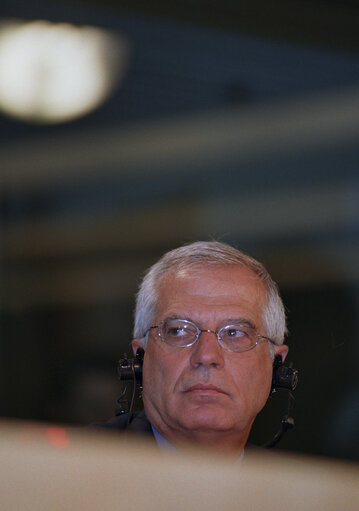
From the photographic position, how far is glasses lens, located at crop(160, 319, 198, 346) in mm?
1592

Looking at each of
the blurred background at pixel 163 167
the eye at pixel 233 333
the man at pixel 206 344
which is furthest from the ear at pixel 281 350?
the blurred background at pixel 163 167

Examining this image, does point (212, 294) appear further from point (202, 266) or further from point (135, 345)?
point (135, 345)

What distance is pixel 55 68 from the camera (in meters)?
3.14

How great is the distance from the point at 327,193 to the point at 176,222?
2.21 feet

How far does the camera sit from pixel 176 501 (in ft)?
0.82

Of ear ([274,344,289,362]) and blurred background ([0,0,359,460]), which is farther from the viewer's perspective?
blurred background ([0,0,359,460])


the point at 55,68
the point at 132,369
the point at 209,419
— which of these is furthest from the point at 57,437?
the point at 55,68

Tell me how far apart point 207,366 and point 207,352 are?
0.10ft

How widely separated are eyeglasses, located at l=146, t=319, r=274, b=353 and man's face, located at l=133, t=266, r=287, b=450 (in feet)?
0.03

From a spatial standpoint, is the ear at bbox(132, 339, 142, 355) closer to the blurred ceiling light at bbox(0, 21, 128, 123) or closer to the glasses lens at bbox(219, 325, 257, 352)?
the glasses lens at bbox(219, 325, 257, 352)

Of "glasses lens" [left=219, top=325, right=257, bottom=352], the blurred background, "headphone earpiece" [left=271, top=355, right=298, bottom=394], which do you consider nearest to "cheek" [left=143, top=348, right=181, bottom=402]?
"glasses lens" [left=219, top=325, right=257, bottom=352]

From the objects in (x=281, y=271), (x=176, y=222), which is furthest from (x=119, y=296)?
(x=281, y=271)

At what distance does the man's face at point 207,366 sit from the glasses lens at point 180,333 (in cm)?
1

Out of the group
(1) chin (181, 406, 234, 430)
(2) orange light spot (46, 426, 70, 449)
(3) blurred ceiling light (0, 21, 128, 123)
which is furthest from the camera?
(3) blurred ceiling light (0, 21, 128, 123)
